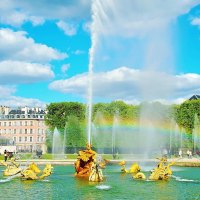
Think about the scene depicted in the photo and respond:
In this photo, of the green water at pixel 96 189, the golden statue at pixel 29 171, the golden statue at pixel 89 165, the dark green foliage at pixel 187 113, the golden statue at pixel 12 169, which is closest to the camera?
the green water at pixel 96 189

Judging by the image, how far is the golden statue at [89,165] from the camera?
31275 mm

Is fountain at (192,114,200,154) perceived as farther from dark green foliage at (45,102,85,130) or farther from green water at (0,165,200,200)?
green water at (0,165,200,200)

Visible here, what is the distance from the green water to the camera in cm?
2495

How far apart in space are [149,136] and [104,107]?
3143 centimetres

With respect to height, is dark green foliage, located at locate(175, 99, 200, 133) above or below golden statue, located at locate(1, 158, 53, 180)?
above

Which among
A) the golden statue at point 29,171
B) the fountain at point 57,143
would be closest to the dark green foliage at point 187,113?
the fountain at point 57,143

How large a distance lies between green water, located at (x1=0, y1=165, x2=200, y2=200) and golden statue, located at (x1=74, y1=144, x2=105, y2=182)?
0.67 metres

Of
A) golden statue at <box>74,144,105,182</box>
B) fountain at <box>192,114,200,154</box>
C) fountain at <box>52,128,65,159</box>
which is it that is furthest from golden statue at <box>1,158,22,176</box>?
fountain at <box>52,128,65,159</box>

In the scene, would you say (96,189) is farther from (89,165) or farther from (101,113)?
(101,113)

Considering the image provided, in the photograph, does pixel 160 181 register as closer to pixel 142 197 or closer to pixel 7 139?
pixel 142 197

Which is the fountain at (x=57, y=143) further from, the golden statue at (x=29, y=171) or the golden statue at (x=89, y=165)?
the golden statue at (x=89, y=165)

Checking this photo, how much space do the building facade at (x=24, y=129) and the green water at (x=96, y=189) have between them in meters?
107

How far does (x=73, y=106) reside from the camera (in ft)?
328

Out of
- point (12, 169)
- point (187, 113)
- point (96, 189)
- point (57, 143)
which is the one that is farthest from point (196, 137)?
point (96, 189)
